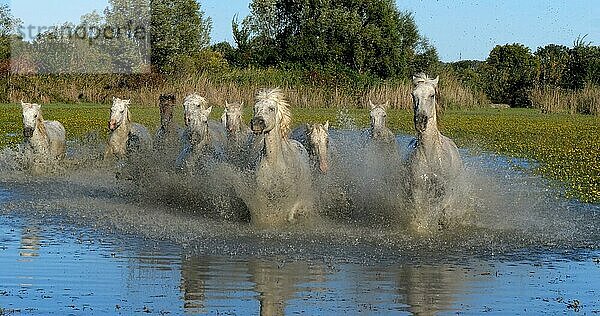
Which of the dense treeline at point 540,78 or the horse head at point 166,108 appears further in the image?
the dense treeline at point 540,78

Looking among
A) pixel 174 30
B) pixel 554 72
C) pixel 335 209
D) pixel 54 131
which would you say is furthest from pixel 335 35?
pixel 335 209

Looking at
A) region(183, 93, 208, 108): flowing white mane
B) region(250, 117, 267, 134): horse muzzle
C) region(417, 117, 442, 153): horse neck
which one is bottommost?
region(417, 117, 442, 153): horse neck

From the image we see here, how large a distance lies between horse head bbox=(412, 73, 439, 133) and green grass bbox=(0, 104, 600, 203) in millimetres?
4541

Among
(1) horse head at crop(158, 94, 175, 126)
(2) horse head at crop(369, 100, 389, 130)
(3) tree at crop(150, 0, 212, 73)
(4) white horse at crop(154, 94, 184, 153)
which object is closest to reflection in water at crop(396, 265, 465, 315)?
(2) horse head at crop(369, 100, 389, 130)

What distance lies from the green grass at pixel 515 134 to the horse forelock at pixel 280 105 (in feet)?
17.1

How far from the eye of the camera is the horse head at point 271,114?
12.3m

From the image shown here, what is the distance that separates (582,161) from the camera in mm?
22422

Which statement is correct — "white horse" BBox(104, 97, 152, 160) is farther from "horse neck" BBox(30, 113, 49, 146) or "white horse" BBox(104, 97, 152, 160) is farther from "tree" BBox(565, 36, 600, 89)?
"tree" BBox(565, 36, 600, 89)

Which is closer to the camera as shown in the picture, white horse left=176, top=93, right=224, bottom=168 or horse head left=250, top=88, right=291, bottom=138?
horse head left=250, top=88, right=291, bottom=138

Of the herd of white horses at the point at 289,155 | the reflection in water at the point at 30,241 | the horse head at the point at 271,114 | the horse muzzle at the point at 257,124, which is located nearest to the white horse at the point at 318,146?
the herd of white horses at the point at 289,155

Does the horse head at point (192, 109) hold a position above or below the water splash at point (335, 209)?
above

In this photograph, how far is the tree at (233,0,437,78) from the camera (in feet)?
225

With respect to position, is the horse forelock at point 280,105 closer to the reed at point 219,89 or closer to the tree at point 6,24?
the reed at point 219,89

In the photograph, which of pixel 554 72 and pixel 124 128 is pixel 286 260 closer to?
pixel 124 128
